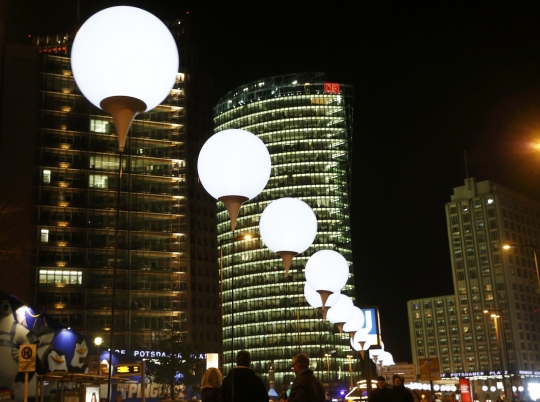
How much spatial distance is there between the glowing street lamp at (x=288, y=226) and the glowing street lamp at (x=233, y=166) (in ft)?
5.28

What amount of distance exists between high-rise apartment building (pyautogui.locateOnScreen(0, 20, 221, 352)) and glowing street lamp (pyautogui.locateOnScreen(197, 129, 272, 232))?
6618 cm

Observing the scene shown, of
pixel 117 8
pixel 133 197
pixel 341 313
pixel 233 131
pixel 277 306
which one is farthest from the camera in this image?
pixel 277 306

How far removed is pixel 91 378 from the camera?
18.7 metres

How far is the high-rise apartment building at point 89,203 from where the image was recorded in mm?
75125

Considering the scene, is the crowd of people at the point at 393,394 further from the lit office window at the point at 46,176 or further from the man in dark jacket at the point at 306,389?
the lit office window at the point at 46,176

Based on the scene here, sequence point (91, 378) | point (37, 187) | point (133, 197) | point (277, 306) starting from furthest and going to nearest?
point (277, 306), point (133, 197), point (37, 187), point (91, 378)

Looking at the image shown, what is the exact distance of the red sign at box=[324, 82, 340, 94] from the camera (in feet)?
416

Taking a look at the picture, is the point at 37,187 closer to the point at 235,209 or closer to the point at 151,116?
the point at 151,116

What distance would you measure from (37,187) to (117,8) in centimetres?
7518

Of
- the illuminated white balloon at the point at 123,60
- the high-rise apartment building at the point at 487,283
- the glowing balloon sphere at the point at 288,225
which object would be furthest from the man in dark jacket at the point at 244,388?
the high-rise apartment building at the point at 487,283

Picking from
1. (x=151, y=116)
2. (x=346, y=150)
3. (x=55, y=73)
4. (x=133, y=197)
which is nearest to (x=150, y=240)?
(x=133, y=197)

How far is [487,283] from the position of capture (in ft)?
478

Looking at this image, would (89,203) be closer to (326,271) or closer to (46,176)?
(46,176)

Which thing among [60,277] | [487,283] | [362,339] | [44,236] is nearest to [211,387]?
[362,339]
